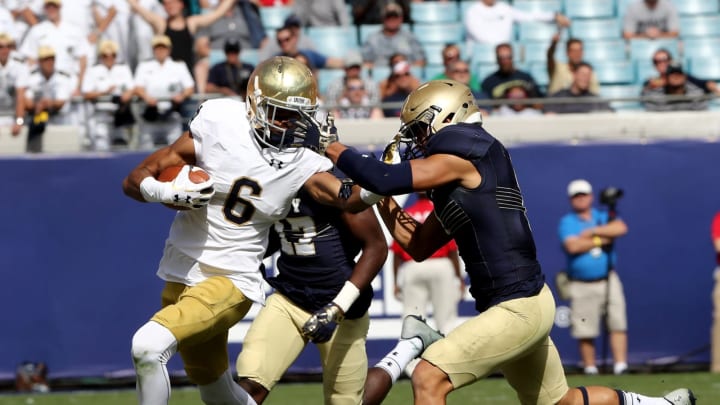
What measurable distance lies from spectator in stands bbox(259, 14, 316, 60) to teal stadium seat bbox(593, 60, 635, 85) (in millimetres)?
2549

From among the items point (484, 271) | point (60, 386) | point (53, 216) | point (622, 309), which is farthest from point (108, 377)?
point (484, 271)

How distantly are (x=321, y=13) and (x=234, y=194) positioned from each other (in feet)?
20.7

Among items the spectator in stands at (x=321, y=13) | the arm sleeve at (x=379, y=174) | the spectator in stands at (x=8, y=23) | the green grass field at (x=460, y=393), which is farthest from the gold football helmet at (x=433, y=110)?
the spectator in stands at (x=321, y=13)

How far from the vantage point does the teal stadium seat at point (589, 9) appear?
1199cm

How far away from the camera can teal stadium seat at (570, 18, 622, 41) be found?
11875mm

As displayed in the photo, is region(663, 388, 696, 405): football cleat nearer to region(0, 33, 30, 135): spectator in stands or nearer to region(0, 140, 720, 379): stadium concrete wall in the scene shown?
region(0, 140, 720, 379): stadium concrete wall

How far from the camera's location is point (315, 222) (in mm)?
6004

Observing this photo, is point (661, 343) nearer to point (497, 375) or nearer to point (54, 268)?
point (497, 375)

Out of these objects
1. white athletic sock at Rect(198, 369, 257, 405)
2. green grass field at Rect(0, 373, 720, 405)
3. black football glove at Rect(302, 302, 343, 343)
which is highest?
black football glove at Rect(302, 302, 343, 343)

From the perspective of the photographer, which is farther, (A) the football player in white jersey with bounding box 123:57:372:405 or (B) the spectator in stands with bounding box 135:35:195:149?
(B) the spectator in stands with bounding box 135:35:195:149

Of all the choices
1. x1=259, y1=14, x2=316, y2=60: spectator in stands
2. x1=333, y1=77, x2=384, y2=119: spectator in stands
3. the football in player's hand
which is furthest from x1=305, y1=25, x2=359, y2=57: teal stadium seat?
the football in player's hand

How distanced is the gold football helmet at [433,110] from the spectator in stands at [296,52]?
5.13 m

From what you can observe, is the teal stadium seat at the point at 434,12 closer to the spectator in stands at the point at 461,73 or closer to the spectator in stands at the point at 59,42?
the spectator in stands at the point at 461,73

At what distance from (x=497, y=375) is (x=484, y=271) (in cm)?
456
